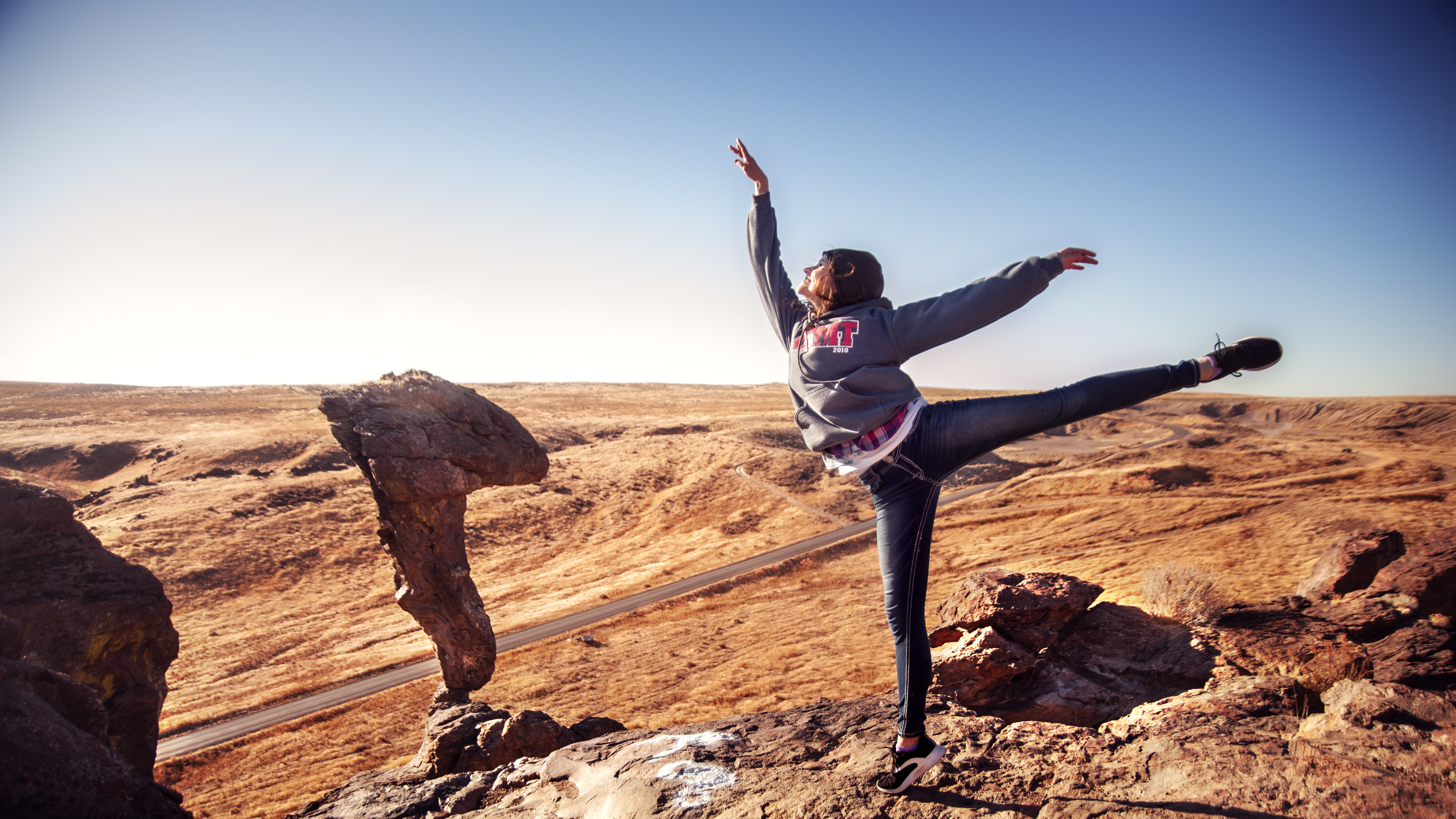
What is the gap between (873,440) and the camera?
8.89 ft

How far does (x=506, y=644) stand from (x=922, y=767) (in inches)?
764

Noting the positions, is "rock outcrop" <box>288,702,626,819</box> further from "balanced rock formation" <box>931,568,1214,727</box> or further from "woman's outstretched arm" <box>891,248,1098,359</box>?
"woman's outstretched arm" <box>891,248,1098,359</box>

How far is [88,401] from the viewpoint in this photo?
231ft

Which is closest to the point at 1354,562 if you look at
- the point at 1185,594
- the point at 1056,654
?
the point at 1185,594

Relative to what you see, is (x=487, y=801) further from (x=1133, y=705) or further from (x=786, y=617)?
(x=786, y=617)

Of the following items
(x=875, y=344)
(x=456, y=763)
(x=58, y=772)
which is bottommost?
(x=456, y=763)

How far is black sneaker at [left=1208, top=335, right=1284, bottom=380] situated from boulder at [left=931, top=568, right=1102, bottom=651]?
4685mm

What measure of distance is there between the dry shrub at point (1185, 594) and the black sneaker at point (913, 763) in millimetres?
4662

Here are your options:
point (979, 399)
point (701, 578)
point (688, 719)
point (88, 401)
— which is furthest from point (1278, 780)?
point (88, 401)

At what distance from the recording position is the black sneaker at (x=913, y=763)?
123 inches

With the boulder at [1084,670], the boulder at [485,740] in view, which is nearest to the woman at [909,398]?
the boulder at [1084,670]

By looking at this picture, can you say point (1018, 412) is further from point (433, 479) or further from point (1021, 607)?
point (433, 479)

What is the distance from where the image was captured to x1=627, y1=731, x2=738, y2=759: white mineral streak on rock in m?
4.62

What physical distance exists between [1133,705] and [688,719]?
10.1 meters
